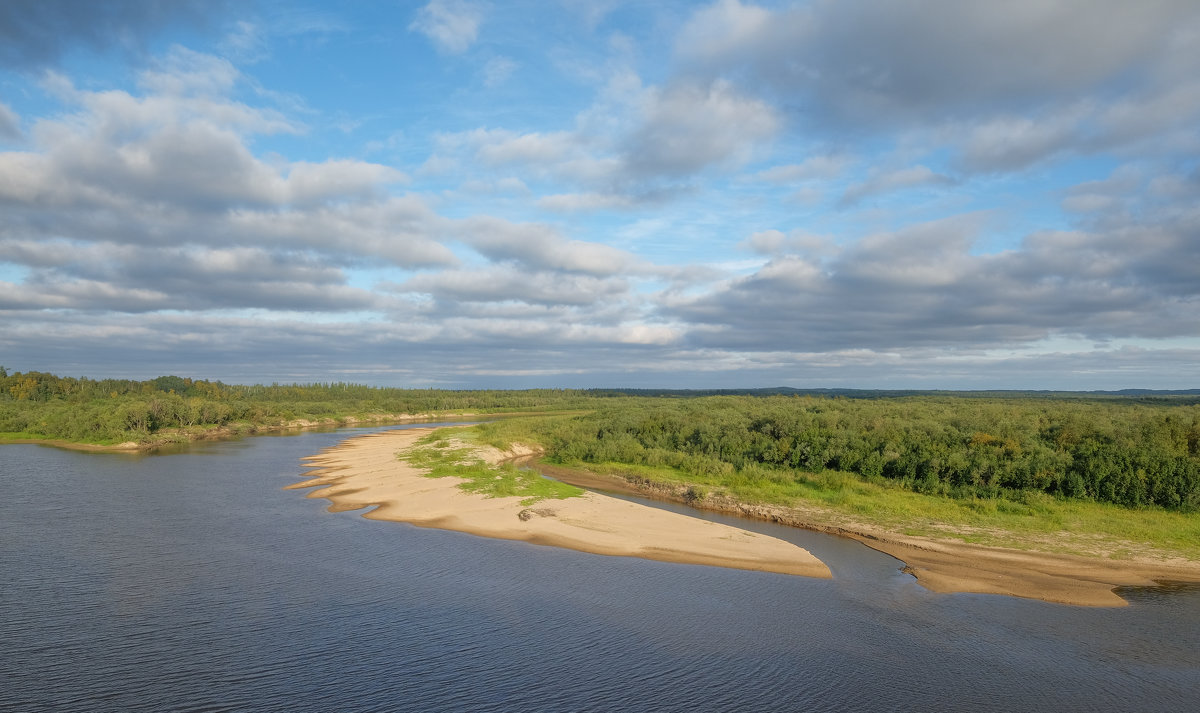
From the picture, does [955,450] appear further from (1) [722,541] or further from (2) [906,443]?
(1) [722,541]

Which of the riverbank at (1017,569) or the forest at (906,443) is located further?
the forest at (906,443)

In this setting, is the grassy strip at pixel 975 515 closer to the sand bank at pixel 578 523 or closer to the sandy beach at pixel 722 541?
the sandy beach at pixel 722 541

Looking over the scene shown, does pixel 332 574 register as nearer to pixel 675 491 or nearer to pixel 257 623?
pixel 257 623

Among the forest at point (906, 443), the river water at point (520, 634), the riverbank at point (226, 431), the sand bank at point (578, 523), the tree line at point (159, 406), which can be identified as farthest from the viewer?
the tree line at point (159, 406)

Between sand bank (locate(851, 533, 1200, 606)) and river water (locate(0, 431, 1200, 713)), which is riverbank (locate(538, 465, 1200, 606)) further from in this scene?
river water (locate(0, 431, 1200, 713))

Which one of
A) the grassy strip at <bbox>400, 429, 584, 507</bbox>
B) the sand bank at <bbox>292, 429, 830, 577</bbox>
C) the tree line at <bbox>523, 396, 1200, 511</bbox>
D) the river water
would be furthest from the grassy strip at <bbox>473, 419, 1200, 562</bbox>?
the grassy strip at <bbox>400, 429, 584, 507</bbox>

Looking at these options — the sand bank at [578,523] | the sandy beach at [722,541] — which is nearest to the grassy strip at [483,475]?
the sand bank at [578,523]

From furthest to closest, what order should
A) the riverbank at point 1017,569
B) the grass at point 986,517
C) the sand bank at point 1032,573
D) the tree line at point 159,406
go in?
1. the tree line at point 159,406
2. the grass at point 986,517
3. the riverbank at point 1017,569
4. the sand bank at point 1032,573
